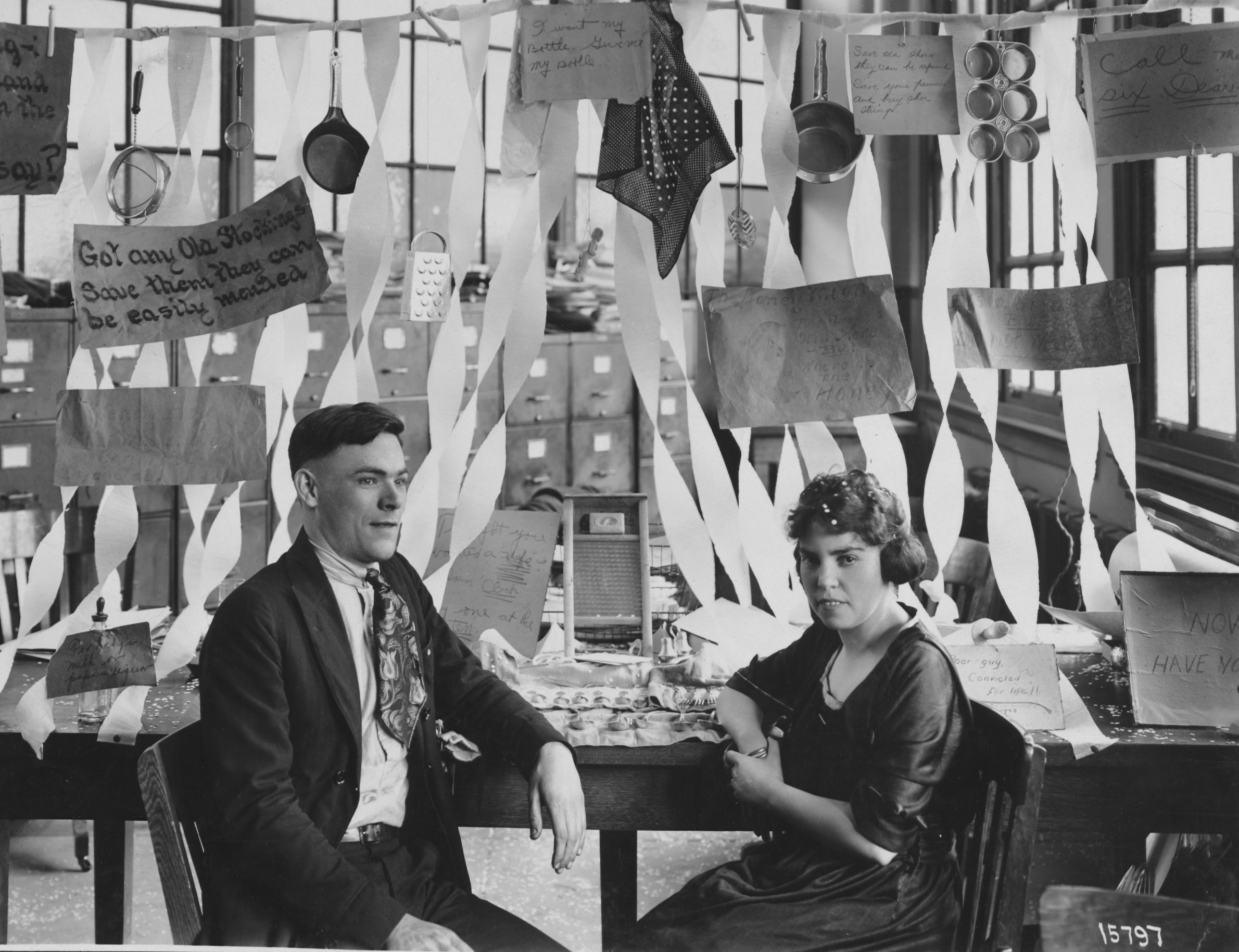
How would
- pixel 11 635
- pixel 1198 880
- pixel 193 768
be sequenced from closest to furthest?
pixel 193 768
pixel 1198 880
pixel 11 635

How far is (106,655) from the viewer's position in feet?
5.93

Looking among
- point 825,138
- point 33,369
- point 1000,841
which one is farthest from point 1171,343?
point 33,369

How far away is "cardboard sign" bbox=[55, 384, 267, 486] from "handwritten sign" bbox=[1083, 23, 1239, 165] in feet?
3.95

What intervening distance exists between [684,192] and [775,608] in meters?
0.61

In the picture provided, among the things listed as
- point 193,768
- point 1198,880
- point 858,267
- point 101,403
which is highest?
point 858,267

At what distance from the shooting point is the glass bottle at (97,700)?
1808 millimetres

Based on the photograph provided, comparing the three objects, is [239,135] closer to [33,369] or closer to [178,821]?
[178,821]

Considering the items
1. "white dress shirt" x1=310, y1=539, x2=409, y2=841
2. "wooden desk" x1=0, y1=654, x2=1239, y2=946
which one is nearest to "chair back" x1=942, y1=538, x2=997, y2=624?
"wooden desk" x1=0, y1=654, x2=1239, y2=946

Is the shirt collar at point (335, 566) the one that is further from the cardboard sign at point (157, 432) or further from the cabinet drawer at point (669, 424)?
the cabinet drawer at point (669, 424)

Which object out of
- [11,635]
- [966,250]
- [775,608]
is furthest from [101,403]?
[11,635]

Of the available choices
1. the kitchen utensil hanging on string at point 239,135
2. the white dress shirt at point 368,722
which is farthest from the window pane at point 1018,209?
the white dress shirt at point 368,722

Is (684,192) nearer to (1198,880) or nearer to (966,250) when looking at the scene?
(966,250)

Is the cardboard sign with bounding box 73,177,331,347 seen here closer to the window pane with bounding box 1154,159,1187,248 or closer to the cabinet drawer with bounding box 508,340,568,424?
the window pane with bounding box 1154,159,1187,248

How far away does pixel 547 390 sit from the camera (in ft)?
19.9
